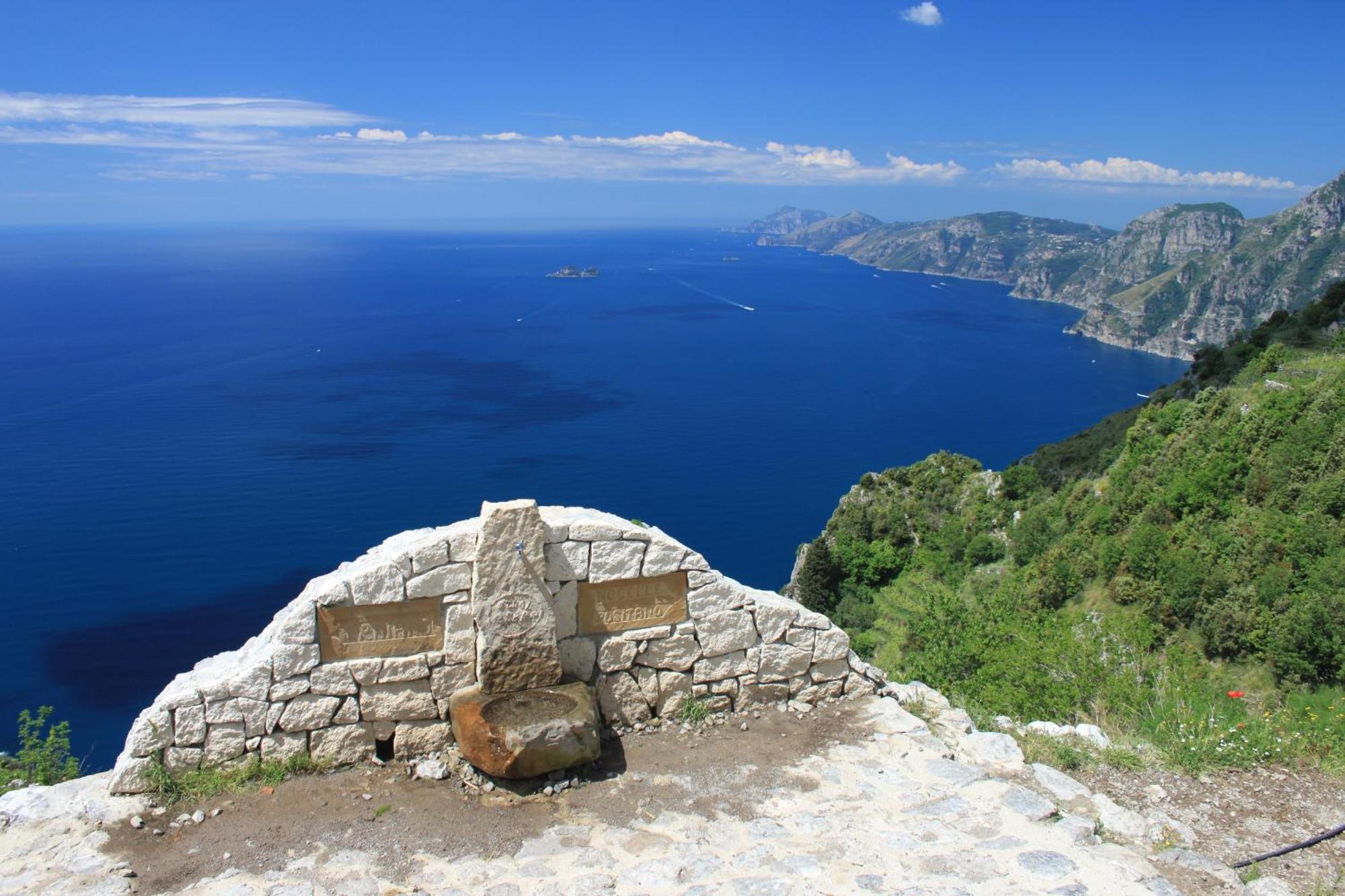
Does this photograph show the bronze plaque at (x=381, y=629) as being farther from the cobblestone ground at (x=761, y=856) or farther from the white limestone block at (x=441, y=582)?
the cobblestone ground at (x=761, y=856)

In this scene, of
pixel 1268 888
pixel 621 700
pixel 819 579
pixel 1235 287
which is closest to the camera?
pixel 1268 888

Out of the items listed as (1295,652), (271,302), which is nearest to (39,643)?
(1295,652)

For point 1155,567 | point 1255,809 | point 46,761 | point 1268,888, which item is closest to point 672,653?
point 1268,888

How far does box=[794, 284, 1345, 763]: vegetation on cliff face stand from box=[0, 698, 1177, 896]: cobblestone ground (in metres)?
2.23

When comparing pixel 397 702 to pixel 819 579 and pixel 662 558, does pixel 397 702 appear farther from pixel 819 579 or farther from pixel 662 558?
pixel 819 579

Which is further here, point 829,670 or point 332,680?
point 829,670

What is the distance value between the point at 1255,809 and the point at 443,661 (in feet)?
20.5

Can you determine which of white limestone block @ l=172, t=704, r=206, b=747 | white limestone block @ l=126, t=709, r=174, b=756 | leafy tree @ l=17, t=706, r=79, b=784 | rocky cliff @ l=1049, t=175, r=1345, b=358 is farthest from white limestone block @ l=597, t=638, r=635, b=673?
rocky cliff @ l=1049, t=175, r=1345, b=358

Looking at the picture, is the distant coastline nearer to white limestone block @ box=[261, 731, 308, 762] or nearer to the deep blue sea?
the deep blue sea

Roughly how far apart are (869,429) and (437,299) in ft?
312

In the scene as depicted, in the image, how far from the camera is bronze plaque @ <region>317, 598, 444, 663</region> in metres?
6.99

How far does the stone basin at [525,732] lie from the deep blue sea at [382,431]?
120 feet

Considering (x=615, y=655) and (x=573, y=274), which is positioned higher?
(x=615, y=655)

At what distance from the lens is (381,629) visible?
7090 mm
